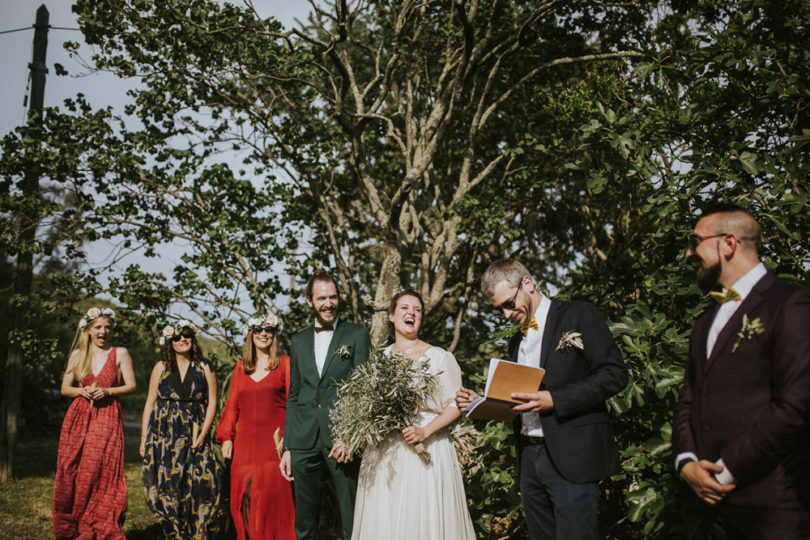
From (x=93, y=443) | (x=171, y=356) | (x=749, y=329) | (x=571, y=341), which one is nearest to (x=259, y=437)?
(x=171, y=356)

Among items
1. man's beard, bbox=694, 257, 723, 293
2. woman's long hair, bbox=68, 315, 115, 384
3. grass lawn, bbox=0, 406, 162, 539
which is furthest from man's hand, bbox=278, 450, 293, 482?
man's beard, bbox=694, 257, 723, 293

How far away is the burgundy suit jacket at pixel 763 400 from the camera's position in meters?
2.02

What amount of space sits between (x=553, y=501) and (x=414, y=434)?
1111 millimetres

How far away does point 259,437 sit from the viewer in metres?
5.05

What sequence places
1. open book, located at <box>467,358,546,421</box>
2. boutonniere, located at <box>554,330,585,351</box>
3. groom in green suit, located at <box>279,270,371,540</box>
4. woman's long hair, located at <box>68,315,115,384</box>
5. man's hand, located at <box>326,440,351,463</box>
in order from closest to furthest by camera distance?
open book, located at <box>467,358,546,421</box>
boutonniere, located at <box>554,330,585,351</box>
man's hand, located at <box>326,440,351,463</box>
groom in green suit, located at <box>279,270,371,540</box>
woman's long hair, located at <box>68,315,115,384</box>

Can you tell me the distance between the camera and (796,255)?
404cm

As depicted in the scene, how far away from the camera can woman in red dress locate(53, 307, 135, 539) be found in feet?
17.2

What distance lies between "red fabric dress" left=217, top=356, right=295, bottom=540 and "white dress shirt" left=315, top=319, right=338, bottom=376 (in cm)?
67

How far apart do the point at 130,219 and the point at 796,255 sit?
26.9 ft

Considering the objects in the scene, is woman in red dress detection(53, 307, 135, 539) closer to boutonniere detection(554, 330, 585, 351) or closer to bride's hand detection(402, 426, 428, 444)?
bride's hand detection(402, 426, 428, 444)

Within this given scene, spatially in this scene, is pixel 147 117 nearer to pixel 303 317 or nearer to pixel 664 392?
A: pixel 303 317

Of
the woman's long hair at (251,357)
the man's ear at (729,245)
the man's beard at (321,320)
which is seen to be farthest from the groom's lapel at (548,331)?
the woman's long hair at (251,357)

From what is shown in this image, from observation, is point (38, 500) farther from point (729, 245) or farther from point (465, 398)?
point (729, 245)

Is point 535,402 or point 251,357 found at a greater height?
point 251,357
